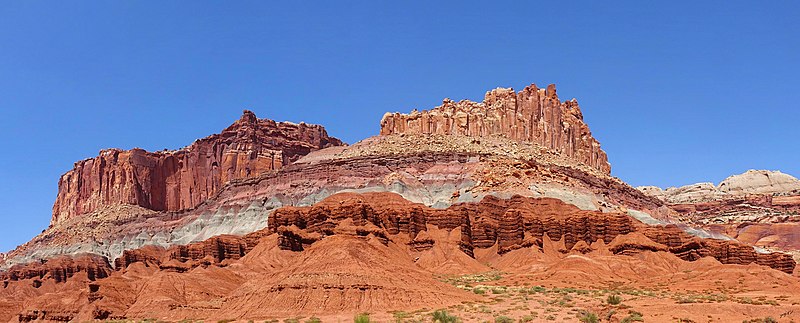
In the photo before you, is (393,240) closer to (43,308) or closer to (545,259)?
(545,259)

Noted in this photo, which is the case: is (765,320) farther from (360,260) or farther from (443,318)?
(360,260)

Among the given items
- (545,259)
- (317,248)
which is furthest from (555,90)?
(317,248)

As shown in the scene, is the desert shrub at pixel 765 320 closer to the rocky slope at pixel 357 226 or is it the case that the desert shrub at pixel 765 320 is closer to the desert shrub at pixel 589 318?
the desert shrub at pixel 589 318

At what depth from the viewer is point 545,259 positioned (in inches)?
3036

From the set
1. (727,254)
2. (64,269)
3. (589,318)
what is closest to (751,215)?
(727,254)

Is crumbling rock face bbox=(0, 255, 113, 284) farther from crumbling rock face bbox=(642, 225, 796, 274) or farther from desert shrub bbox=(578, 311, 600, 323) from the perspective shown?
desert shrub bbox=(578, 311, 600, 323)

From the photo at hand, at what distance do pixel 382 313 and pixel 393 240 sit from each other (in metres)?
33.4

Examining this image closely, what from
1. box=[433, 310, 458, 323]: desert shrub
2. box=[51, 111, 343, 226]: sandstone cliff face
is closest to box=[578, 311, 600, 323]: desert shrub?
box=[433, 310, 458, 323]: desert shrub

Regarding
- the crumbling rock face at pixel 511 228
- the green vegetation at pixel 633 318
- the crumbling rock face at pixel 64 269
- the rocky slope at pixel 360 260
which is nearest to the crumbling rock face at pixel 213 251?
the rocky slope at pixel 360 260

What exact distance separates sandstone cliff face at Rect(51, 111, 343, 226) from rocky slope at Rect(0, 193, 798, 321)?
6090 cm

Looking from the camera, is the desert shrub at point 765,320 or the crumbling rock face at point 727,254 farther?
the crumbling rock face at point 727,254

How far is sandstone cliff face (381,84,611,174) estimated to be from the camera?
14062 cm

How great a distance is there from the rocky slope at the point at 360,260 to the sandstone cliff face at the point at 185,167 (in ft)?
200

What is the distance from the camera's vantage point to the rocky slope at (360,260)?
51.6 meters
